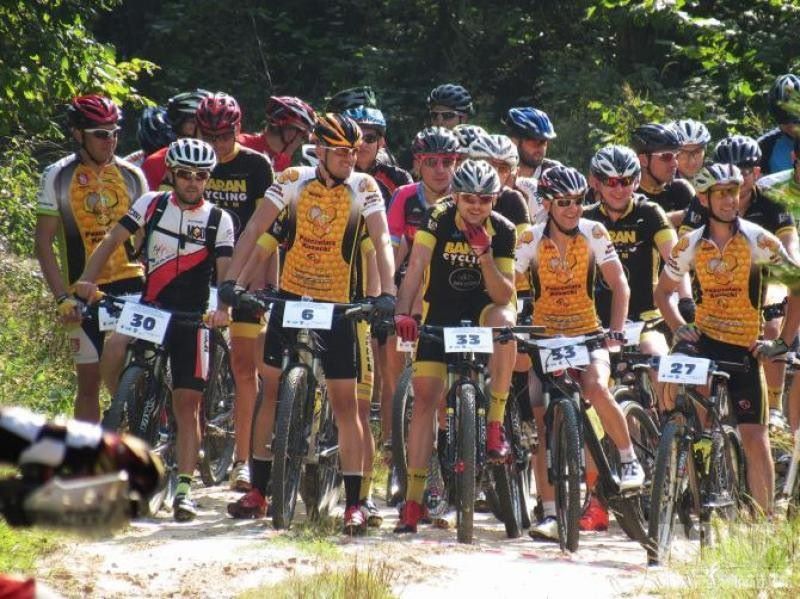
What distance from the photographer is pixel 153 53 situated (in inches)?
899

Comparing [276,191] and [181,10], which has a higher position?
[181,10]

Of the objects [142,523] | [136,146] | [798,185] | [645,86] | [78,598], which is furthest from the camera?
[136,146]

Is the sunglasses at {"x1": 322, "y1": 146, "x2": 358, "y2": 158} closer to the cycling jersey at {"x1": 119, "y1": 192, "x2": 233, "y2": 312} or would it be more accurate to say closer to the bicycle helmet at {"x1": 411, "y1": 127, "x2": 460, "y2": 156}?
the cycling jersey at {"x1": 119, "y1": 192, "x2": 233, "y2": 312}

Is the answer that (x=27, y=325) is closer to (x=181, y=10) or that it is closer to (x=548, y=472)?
(x=548, y=472)

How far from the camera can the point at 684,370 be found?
9117 millimetres

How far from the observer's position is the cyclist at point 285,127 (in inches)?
457

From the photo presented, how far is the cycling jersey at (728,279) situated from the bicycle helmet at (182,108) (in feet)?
11.9

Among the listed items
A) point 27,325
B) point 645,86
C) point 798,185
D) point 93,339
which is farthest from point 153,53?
point 798,185

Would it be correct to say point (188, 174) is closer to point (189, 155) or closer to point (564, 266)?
point (189, 155)

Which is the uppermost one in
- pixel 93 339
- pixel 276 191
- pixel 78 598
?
pixel 276 191

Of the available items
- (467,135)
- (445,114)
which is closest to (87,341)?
(467,135)

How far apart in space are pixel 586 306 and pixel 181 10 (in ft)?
45.1

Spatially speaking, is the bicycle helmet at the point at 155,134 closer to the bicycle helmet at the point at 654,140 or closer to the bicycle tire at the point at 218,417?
the bicycle tire at the point at 218,417

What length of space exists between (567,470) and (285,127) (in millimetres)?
3514
